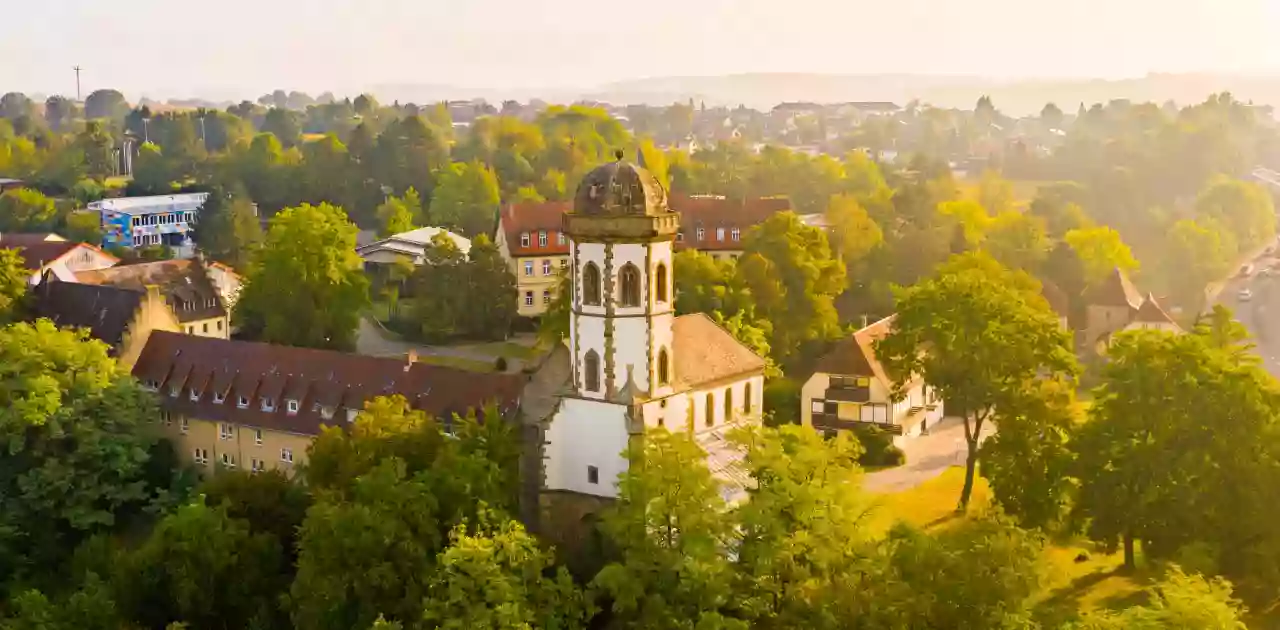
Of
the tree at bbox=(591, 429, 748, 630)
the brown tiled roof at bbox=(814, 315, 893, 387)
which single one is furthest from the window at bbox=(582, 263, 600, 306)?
the brown tiled roof at bbox=(814, 315, 893, 387)

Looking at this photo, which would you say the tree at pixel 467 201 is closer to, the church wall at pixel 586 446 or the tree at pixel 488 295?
the tree at pixel 488 295

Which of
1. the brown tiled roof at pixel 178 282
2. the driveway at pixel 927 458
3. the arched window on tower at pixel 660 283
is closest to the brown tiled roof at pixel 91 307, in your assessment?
the brown tiled roof at pixel 178 282

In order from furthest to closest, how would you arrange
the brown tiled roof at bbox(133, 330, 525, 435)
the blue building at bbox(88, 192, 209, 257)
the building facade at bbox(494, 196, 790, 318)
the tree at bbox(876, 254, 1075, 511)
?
the blue building at bbox(88, 192, 209, 257) < the building facade at bbox(494, 196, 790, 318) < the tree at bbox(876, 254, 1075, 511) < the brown tiled roof at bbox(133, 330, 525, 435)

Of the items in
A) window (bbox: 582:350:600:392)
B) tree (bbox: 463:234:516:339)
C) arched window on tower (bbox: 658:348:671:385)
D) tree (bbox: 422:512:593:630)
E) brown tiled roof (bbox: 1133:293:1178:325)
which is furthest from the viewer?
tree (bbox: 463:234:516:339)

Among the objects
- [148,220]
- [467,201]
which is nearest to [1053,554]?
[467,201]

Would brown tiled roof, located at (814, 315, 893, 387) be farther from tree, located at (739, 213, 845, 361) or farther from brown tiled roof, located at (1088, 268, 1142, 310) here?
brown tiled roof, located at (1088, 268, 1142, 310)
